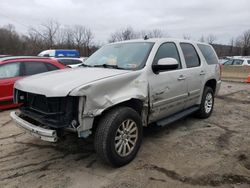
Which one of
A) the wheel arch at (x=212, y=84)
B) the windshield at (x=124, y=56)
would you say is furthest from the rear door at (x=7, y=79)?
the wheel arch at (x=212, y=84)

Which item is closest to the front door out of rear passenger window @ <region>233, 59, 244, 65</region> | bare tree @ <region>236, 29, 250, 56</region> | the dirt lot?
the dirt lot

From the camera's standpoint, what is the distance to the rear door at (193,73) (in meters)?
5.23

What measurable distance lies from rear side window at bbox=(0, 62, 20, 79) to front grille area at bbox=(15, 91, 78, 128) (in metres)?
3.72

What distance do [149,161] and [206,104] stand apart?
290cm

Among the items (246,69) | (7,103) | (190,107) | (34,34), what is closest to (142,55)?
(190,107)

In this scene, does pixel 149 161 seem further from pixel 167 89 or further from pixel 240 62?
pixel 240 62

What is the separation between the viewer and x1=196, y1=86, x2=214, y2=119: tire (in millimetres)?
6007

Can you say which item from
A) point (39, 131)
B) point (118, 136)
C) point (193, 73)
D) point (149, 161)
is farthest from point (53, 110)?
point (193, 73)

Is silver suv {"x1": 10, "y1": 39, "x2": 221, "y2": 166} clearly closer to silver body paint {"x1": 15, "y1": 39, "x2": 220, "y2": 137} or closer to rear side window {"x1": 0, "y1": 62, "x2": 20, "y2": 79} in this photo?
silver body paint {"x1": 15, "y1": 39, "x2": 220, "y2": 137}

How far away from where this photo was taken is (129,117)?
12.2 feet

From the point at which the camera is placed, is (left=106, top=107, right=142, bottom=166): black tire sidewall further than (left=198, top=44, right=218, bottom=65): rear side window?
No

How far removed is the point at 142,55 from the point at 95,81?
1.27 meters

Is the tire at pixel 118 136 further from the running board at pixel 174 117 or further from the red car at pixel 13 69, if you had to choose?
the red car at pixel 13 69

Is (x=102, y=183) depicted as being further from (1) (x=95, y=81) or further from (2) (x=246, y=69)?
(2) (x=246, y=69)
